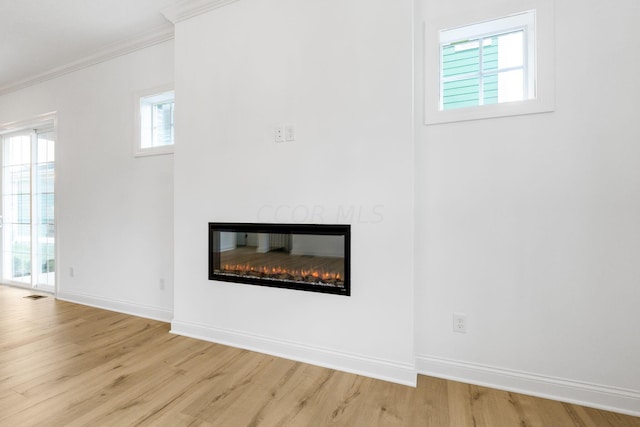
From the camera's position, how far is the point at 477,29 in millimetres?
1895

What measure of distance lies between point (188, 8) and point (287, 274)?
7.89 feet

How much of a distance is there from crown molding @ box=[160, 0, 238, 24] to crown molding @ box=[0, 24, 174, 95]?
0.91ft

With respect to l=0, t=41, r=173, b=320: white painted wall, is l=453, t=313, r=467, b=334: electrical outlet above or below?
below

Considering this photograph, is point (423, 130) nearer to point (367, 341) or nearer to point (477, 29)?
point (477, 29)

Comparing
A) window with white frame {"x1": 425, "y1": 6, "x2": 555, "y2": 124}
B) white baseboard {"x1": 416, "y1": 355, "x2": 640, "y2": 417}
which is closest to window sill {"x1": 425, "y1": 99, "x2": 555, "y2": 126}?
window with white frame {"x1": 425, "y1": 6, "x2": 555, "y2": 124}

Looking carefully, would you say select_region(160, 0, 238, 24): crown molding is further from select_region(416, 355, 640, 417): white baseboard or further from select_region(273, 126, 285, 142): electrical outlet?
select_region(416, 355, 640, 417): white baseboard

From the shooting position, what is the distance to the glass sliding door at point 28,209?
396cm

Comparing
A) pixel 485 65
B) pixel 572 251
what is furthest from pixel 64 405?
pixel 485 65

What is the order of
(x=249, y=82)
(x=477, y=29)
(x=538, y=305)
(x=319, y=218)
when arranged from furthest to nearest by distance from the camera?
(x=249, y=82) → (x=319, y=218) → (x=477, y=29) → (x=538, y=305)

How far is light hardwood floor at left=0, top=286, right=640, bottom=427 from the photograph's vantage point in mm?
1512

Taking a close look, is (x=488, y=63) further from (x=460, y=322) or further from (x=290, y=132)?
(x=460, y=322)

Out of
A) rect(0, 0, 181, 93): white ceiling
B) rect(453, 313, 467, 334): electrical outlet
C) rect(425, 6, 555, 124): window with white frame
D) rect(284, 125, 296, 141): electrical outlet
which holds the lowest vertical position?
rect(453, 313, 467, 334): electrical outlet

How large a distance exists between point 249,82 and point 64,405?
94.0 inches

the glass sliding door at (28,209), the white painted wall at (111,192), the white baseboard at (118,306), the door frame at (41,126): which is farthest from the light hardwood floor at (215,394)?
the glass sliding door at (28,209)
